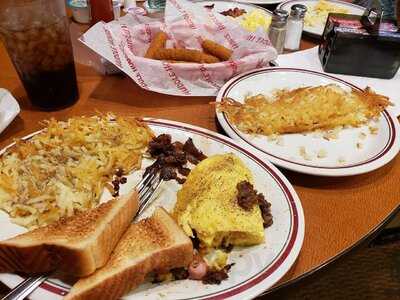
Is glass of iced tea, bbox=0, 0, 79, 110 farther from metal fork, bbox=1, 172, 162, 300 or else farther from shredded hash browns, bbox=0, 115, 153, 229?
metal fork, bbox=1, 172, 162, 300

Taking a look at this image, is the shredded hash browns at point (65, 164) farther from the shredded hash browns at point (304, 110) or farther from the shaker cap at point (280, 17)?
the shaker cap at point (280, 17)

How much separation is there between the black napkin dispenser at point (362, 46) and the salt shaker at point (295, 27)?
0.15m

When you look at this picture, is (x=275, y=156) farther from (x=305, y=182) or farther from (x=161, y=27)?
(x=161, y=27)

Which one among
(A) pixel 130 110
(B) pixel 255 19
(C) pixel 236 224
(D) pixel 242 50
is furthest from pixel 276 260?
(B) pixel 255 19

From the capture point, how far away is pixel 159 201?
3.87ft

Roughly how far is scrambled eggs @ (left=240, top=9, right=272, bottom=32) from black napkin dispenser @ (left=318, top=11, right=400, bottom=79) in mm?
380

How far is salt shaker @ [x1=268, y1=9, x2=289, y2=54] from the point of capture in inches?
78.2

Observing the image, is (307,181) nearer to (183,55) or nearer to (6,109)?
(183,55)

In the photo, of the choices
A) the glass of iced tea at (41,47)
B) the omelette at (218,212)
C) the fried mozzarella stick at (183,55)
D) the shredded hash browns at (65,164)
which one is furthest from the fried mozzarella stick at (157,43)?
the omelette at (218,212)

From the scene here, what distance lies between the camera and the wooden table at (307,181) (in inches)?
43.0

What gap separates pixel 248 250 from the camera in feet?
3.29

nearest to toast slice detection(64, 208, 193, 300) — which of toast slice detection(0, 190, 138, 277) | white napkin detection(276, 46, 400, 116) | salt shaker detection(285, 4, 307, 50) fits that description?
toast slice detection(0, 190, 138, 277)

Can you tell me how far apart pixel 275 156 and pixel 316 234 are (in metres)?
0.30

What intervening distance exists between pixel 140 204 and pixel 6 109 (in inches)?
27.8
